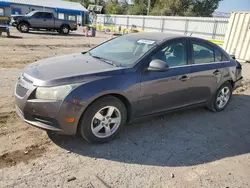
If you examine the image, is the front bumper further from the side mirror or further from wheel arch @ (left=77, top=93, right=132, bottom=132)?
the side mirror

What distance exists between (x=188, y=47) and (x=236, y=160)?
81.2 inches

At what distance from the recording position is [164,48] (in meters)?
3.97

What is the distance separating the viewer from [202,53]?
4617mm

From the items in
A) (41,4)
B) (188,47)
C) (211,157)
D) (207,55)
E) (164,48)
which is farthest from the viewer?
(41,4)

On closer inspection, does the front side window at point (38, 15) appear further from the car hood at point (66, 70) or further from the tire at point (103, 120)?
the tire at point (103, 120)

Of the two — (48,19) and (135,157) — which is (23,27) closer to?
(48,19)

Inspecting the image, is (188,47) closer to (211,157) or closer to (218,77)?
(218,77)

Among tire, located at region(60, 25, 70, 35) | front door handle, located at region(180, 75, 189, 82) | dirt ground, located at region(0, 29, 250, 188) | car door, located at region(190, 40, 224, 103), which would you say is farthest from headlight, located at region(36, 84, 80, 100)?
tire, located at region(60, 25, 70, 35)

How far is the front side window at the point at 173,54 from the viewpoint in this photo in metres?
3.93

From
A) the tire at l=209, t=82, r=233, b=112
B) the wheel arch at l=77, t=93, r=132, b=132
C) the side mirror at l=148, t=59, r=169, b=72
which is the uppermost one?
the side mirror at l=148, t=59, r=169, b=72

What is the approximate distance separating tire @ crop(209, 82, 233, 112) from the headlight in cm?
320

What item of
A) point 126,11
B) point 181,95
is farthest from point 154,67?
point 126,11

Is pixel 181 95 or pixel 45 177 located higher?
pixel 181 95

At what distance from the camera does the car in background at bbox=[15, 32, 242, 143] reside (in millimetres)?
3070
